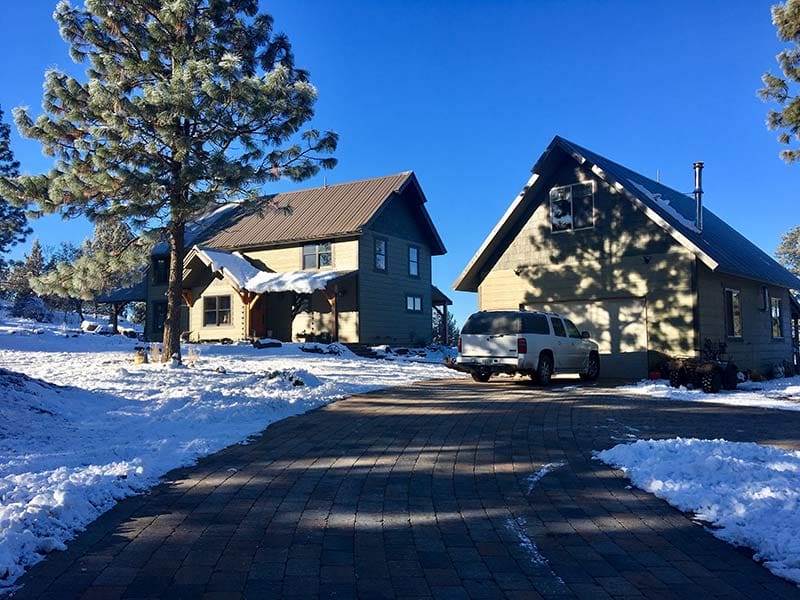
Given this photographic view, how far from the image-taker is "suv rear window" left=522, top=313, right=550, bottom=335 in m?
15.4

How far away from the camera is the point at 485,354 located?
608 inches

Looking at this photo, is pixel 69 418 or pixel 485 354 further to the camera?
pixel 485 354

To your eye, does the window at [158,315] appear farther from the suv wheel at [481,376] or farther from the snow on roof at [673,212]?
the snow on roof at [673,212]

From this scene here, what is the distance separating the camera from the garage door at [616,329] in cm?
1781

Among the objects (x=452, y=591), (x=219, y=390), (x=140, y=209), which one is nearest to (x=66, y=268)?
(x=140, y=209)

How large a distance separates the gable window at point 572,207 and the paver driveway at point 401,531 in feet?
36.0

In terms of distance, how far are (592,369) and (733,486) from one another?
12.5m

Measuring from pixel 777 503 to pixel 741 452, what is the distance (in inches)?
73.0

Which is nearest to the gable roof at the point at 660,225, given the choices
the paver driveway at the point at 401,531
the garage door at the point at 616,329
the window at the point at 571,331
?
the garage door at the point at 616,329

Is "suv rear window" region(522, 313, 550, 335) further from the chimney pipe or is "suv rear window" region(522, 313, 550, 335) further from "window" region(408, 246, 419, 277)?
"window" region(408, 246, 419, 277)

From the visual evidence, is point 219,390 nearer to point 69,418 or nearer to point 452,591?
point 69,418

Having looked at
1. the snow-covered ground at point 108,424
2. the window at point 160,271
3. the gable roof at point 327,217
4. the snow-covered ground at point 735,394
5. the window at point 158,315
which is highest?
the gable roof at point 327,217

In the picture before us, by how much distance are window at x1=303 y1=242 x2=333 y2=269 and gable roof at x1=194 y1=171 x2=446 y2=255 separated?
0.57 meters

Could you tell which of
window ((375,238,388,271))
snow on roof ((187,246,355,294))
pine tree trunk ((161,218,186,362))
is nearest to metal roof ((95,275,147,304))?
snow on roof ((187,246,355,294))
